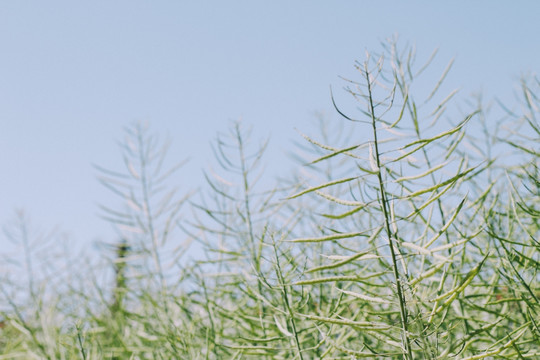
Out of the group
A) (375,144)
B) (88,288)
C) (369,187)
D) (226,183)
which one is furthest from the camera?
(88,288)

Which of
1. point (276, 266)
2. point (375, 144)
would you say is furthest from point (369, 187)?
point (276, 266)

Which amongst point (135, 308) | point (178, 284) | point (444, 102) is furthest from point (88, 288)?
point (444, 102)

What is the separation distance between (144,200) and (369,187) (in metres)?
1.22

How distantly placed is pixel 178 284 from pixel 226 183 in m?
0.38

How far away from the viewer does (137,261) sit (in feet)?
6.18

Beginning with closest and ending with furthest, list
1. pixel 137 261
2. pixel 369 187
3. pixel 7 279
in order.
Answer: pixel 369 187 → pixel 137 261 → pixel 7 279

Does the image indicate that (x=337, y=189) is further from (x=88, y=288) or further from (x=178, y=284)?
(x=88, y=288)

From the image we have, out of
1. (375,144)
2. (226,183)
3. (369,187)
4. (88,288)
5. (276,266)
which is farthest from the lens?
(88,288)

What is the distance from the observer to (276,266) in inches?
40.1

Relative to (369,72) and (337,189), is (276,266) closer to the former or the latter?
(369,72)

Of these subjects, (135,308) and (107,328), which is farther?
(135,308)

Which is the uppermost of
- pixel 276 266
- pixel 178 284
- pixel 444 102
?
pixel 444 102

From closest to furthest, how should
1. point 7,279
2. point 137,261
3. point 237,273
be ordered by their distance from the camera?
point 237,273
point 137,261
point 7,279

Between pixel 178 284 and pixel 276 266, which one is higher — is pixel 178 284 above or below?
above
